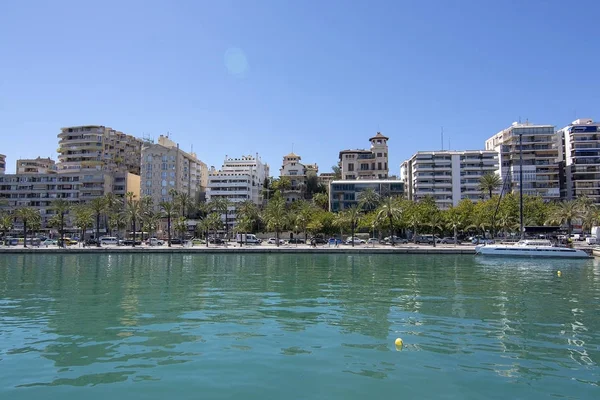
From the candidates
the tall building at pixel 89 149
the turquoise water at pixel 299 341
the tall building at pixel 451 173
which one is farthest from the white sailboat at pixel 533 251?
the tall building at pixel 89 149

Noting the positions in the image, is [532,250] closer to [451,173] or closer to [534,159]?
[451,173]

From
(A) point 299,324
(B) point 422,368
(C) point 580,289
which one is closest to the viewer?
(B) point 422,368

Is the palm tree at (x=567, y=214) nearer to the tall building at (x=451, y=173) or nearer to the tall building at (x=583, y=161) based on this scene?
the tall building at (x=451, y=173)

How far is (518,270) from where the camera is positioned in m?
52.1

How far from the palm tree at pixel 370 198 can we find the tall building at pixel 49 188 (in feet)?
231

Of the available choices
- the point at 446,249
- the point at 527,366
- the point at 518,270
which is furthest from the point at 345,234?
the point at 527,366

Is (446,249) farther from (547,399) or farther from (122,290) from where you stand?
(547,399)

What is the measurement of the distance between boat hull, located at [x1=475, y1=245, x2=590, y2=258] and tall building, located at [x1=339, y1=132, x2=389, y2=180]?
7417 centimetres

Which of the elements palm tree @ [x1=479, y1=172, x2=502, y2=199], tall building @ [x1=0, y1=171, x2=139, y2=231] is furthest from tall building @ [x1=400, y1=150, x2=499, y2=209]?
tall building @ [x1=0, y1=171, x2=139, y2=231]

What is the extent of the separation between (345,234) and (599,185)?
3078 inches

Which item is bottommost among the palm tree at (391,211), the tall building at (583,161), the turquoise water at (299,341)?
the turquoise water at (299,341)

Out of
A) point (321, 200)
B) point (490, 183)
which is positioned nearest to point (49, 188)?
point (321, 200)

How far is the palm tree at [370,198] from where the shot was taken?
117562mm

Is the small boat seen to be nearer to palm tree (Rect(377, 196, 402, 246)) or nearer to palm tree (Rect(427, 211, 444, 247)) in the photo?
palm tree (Rect(427, 211, 444, 247))
